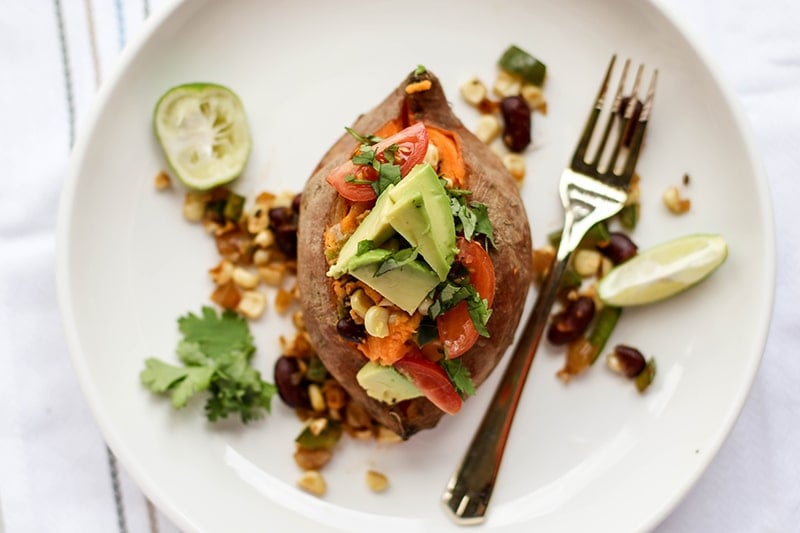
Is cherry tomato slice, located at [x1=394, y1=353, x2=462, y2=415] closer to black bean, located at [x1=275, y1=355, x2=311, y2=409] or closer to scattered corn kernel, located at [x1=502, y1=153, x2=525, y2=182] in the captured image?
black bean, located at [x1=275, y1=355, x2=311, y2=409]

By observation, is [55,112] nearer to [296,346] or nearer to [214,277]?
[214,277]

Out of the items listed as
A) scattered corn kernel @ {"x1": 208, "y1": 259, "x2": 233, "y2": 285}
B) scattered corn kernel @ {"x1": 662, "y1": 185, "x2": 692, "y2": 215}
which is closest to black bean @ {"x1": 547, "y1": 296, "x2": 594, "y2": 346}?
scattered corn kernel @ {"x1": 662, "y1": 185, "x2": 692, "y2": 215}

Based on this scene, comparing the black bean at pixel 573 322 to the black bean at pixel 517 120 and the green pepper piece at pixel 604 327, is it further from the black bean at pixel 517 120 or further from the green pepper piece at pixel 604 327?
the black bean at pixel 517 120

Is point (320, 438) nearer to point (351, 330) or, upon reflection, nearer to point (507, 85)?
point (351, 330)

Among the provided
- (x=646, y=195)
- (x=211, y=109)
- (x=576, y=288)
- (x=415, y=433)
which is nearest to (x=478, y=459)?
(x=415, y=433)

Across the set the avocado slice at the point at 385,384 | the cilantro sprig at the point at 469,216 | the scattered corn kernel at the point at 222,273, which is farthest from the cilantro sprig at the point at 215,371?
the cilantro sprig at the point at 469,216

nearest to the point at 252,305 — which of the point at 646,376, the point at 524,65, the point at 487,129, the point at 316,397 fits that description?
the point at 316,397

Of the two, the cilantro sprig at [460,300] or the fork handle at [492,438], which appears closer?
the cilantro sprig at [460,300]

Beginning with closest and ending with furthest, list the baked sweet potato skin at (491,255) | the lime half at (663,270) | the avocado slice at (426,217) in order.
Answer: the avocado slice at (426,217) < the baked sweet potato skin at (491,255) < the lime half at (663,270)
